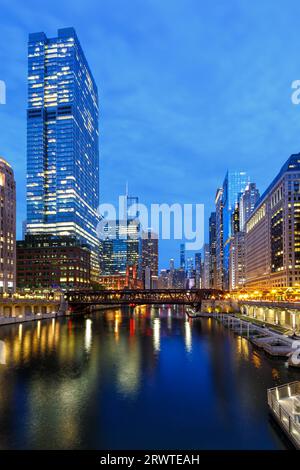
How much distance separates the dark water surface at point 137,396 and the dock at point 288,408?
1244 millimetres

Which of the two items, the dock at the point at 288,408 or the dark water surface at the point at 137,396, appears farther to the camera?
the dark water surface at the point at 137,396

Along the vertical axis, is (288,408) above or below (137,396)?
above

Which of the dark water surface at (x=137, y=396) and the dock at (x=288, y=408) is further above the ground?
the dock at (x=288, y=408)

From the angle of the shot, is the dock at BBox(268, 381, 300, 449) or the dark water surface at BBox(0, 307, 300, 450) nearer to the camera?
the dock at BBox(268, 381, 300, 449)

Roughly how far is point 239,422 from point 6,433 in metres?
21.5

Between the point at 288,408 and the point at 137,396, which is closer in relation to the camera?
the point at 288,408

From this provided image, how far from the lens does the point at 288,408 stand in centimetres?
3600

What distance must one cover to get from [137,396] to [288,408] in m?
19.3

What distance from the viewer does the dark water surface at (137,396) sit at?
→ 35.3 meters

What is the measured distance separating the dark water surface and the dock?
124cm

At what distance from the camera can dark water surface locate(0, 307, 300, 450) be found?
3528cm

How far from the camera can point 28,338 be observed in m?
102

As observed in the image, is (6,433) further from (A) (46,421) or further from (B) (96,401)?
(B) (96,401)

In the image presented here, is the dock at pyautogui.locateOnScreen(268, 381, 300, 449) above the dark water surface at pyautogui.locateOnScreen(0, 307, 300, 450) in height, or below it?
above
